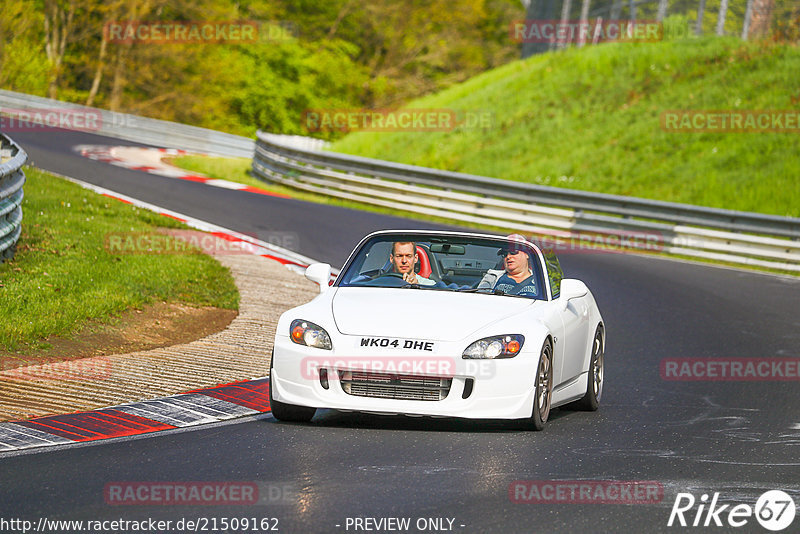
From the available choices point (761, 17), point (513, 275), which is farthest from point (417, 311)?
point (761, 17)

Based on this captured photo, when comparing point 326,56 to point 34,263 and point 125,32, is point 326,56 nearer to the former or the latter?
point 125,32

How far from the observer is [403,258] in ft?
29.2

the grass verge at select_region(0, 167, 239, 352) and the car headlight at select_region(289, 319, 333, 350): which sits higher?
the car headlight at select_region(289, 319, 333, 350)

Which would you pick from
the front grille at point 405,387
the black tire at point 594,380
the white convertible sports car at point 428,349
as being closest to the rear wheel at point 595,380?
the black tire at point 594,380

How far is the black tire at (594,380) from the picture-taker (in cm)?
914

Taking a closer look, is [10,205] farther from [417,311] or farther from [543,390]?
[543,390]

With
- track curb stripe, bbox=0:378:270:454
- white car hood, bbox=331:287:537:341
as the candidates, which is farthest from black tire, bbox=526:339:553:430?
track curb stripe, bbox=0:378:270:454

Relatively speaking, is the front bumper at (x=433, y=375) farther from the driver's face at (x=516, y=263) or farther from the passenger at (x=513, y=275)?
the driver's face at (x=516, y=263)

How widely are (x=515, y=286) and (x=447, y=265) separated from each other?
72 centimetres

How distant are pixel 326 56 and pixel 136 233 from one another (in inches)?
1983

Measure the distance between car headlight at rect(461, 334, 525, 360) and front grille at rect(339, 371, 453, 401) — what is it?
9.4 inches

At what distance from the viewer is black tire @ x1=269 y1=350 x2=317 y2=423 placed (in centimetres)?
787

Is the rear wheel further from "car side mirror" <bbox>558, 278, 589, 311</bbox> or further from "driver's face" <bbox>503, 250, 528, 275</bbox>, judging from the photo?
"driver's face" <bbox>503, 250, 528, 275</bbox>

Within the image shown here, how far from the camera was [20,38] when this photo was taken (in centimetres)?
5209
